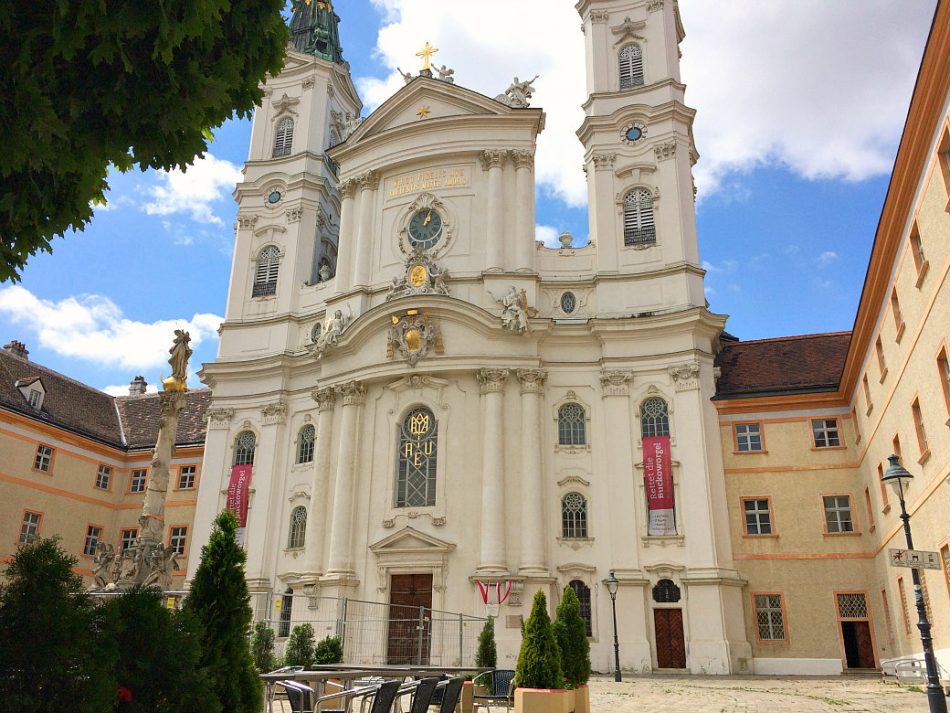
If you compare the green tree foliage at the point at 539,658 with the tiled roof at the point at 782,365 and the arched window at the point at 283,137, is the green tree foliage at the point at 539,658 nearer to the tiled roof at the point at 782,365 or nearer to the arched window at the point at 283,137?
the tiled roof at the point at 782,365

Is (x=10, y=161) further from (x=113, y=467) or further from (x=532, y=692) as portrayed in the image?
(x=113, y=467)

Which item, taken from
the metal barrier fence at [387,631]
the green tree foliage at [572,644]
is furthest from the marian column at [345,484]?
the green tree foliage at [572,644]

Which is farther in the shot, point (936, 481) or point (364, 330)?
point (364, 330)

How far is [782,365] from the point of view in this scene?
32.1m

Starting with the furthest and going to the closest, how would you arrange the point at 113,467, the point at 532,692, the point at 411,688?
1. the point at 113,467
2. the point at 532,692
3. the point at 411,688

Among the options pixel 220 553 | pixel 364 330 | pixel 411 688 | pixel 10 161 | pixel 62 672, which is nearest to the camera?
pixel 62 672

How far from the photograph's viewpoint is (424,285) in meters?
33.8

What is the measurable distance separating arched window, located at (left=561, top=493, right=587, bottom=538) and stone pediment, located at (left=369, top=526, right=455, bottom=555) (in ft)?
13.7

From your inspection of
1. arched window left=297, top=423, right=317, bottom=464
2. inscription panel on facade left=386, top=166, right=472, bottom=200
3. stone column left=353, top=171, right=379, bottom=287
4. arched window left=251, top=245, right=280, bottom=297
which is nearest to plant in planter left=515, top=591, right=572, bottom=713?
arched window left=297, top=423, right=317, bottom=464

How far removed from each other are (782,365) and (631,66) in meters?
15.0

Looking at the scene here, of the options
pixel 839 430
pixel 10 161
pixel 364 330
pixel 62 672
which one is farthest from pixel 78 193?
pixel 839 430

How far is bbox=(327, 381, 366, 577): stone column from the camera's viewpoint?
31047 millimetres

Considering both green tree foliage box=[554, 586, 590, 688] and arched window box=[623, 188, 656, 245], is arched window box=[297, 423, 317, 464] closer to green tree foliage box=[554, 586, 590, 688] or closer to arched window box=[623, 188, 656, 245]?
arched window box=[623, 188, 656, 245]

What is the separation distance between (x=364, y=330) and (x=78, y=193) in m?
25.2
